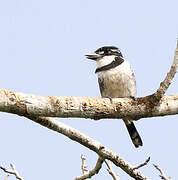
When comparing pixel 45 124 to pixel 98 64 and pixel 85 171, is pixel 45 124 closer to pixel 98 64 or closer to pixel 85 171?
pixel 85 171

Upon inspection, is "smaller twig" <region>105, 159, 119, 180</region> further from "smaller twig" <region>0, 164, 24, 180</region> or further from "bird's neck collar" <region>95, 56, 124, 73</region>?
"bird's neck collar" <region>95, 56, 124, 73</region>

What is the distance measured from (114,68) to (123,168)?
1867 millimetres

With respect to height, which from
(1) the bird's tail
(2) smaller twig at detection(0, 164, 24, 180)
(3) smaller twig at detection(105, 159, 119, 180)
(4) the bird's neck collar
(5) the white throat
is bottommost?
(3) smaller twig at detection(105, 159, 119, 180)

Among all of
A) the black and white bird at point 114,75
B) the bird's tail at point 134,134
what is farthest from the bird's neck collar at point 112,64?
the bird's tail at point 134,134

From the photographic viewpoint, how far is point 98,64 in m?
5.22

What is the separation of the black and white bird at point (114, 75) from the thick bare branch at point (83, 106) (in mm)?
1636

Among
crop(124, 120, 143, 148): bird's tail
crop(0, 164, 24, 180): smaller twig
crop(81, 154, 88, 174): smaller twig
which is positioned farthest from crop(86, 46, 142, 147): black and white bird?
crop(0, 164, 24, 180): smaller twig

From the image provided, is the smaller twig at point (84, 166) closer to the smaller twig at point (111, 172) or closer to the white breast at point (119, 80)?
the smaller twig at point (111, 172)

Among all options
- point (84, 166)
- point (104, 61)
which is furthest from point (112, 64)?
point (84, 166)

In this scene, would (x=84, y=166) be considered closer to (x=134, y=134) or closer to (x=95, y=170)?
(x=95, y=170)

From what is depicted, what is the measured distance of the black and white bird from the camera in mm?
5012

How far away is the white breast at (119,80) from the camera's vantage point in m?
5.00

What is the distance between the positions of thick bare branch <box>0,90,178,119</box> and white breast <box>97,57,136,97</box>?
170 centimetres

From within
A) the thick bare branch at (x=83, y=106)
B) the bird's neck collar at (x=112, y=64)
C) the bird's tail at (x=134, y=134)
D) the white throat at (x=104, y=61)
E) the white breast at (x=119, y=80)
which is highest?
the white throat at (x=104, y=61)
